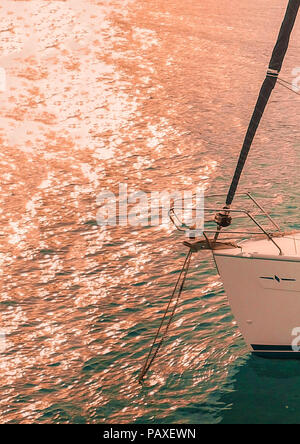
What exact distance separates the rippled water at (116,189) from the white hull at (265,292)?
2.62 ft

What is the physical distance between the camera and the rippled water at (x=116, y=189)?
19.1 meters

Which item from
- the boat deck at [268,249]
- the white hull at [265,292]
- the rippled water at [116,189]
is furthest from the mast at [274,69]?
the rippled water at [116,189]

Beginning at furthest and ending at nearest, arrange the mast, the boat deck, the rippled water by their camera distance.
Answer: the boat deck < the rippled water < the mast

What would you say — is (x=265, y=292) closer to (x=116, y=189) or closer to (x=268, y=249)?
(x=268, y=249)

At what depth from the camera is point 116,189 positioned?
3303 centimetres

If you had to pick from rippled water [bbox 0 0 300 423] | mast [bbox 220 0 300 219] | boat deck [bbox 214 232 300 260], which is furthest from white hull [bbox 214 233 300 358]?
mast [bbox 220 0 300 219]

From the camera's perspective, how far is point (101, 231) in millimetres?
28734

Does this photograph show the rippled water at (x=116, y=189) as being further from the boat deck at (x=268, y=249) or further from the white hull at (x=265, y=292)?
the boat deck at (x=268, y=249)

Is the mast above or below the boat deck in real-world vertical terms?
above

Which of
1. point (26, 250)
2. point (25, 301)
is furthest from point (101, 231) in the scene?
point (25, 301)

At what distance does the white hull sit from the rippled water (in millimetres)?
800

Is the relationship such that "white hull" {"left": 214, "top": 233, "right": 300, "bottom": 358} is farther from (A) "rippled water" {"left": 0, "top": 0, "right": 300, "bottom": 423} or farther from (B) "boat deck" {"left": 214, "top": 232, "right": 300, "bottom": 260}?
(A) "rippled water" {"left": 0, "top": 0, "right": 300, "bottom": 423}

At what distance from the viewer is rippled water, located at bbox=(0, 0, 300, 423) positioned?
62.6 ft

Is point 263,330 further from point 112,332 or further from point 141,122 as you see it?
point 141,122
